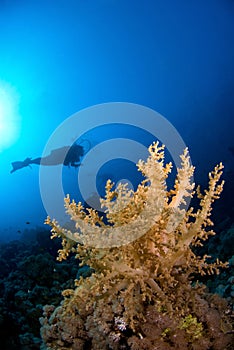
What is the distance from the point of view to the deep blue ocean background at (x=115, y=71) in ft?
234

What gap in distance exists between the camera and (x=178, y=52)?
91.0m

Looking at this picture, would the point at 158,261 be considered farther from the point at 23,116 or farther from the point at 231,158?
the point at 23,116

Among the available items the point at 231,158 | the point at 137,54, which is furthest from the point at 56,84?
the point at 231,158

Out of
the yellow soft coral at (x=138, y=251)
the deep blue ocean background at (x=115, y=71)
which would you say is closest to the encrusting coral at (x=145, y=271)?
the yellow soft coral at (x=138, y=251)

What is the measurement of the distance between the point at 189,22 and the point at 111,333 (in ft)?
324

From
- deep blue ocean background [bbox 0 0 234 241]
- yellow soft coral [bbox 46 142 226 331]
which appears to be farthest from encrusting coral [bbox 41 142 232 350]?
deep blue ocean background [bbox 0 0 234 241]

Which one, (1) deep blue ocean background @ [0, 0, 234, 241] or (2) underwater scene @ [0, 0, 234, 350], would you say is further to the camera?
(1) deep blue ocean background @ [0, 0, 234, 241]

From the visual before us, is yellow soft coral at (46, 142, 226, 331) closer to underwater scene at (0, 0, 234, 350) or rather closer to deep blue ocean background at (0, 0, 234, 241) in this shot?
underwater scene at (0, 0, 234, 350)

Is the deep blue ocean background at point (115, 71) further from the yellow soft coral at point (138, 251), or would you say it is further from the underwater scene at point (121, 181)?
the yellow soft coral at point (138, 251)

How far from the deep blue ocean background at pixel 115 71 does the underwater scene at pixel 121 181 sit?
0.46 meters

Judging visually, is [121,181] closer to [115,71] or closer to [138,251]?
[138,251]

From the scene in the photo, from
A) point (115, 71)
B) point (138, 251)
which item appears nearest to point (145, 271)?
point (138, 251)

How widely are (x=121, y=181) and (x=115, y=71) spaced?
105m

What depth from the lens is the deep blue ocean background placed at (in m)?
71.2
